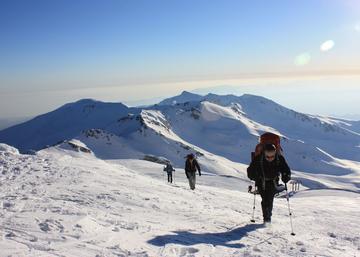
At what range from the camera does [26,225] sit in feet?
28.8

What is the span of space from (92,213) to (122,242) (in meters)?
2.79

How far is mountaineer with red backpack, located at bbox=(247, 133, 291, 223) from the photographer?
35.6 feet

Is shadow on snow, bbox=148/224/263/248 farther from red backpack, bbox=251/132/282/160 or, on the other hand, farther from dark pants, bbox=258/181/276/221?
red backpack, bbox=251/132/282/160

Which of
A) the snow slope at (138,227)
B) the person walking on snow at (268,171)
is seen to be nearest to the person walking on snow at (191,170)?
the snow slope at (138,227)

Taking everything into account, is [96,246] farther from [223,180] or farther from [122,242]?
[223,180]

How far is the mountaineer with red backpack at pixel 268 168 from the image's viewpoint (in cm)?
1084

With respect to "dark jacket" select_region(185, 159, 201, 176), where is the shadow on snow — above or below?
above

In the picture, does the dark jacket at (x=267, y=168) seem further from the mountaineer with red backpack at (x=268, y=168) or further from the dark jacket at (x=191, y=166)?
the dark jacket at (x=191, y=166)

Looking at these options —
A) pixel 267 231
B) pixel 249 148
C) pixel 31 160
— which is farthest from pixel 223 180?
pixel 249 148

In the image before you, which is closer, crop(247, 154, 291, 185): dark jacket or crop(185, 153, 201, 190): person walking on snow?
crop(247, 154, 291, 185): dark jacket

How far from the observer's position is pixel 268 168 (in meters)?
11.0

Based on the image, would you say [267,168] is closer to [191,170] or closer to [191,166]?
[191,170]

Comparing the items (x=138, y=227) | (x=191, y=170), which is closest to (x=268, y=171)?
(x=138, y=227)

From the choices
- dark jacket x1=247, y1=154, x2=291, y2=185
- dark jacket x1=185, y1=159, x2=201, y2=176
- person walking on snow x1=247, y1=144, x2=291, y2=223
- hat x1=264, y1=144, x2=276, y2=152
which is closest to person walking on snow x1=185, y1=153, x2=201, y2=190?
dark jacket x1=185, y1=159, x2=201, y2=176
